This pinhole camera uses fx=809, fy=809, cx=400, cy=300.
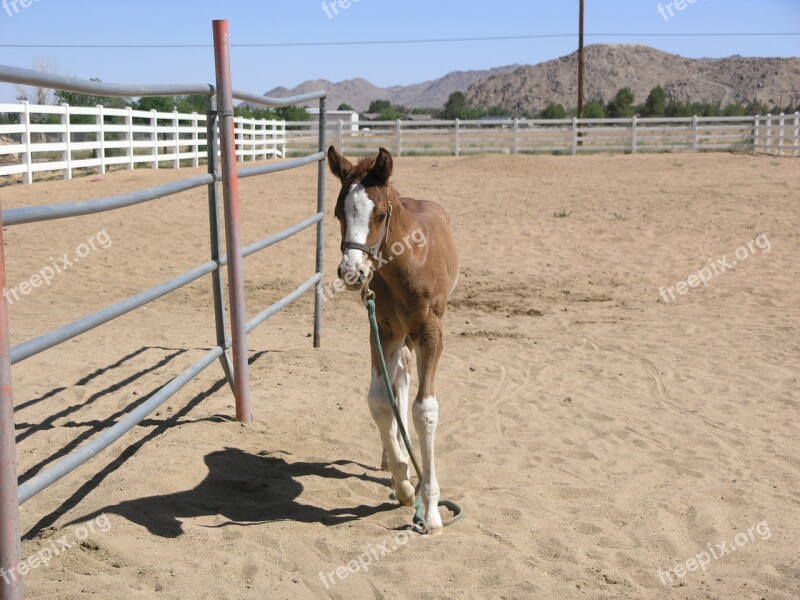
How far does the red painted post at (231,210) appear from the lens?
489 cm

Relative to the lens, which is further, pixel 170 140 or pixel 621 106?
pixel 621 106

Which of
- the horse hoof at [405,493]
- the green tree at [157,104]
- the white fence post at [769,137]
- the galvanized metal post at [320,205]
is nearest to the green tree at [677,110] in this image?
the white fence post at [769,137]

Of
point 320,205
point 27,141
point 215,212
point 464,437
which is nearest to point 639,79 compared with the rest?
point 27,141

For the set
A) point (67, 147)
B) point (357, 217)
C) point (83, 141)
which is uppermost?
point (83, 141)

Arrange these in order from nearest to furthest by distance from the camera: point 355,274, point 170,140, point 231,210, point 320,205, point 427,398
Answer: point 355,274 → point 427,398 → point 231,210 → point 320,205 → point 170,140

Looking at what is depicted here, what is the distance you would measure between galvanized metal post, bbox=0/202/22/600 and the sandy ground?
1.20ft

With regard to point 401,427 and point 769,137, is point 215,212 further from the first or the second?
point 769,137

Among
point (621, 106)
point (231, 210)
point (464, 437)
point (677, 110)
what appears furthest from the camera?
point (677, 110)

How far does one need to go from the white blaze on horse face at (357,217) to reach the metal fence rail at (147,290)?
95 cm

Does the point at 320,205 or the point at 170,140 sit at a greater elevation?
the point at 170,140

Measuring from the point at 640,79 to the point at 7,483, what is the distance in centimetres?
14723

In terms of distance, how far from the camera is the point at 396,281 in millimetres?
4125

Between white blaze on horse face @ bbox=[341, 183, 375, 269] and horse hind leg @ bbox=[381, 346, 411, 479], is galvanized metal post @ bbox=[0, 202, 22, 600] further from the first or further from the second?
horse hind leg @ bbox=[381, 346, 411, 479]

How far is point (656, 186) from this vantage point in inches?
678
